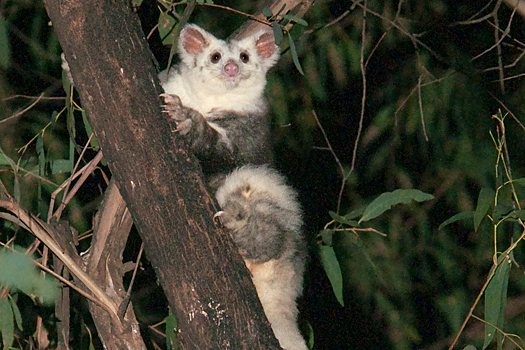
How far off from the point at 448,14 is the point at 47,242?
145 inches

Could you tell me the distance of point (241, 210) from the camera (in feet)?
8.09

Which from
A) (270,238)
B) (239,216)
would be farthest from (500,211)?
(239,216)

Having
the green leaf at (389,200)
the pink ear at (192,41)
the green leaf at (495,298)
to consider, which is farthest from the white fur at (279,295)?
the pink ear at (192,41)

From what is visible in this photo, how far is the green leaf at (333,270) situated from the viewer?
254 cm

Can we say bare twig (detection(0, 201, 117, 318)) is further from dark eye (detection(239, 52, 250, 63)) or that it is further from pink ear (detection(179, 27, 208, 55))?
dark eye (detection(239, 52, 250, 63))

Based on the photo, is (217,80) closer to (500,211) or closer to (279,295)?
(279,295)

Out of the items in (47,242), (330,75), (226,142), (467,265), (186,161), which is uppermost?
(186,161)

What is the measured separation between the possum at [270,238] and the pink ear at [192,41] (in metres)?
0.93

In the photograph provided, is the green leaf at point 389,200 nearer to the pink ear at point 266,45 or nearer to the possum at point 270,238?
the possum at point 270,238

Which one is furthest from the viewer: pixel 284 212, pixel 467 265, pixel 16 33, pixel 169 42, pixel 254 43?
pixel 467 265

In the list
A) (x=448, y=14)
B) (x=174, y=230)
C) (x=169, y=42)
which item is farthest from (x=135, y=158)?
(x=448, y=14)

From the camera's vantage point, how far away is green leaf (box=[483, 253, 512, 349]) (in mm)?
2066

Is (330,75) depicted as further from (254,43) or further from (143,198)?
(143,198)

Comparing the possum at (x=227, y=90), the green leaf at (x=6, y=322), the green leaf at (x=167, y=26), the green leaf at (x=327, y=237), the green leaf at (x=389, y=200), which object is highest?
the green leaf at (x=167, y=26)
